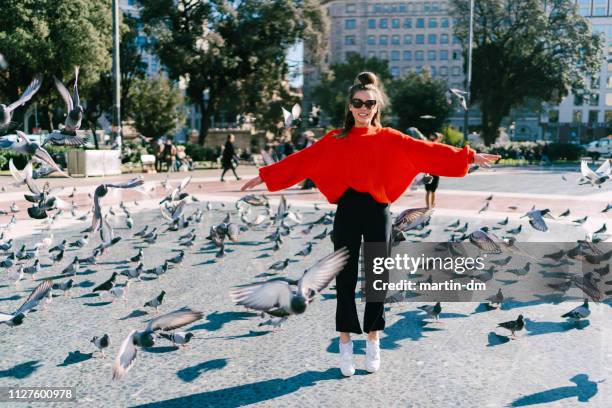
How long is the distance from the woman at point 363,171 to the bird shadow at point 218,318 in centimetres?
145

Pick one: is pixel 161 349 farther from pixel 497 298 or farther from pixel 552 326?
pixel 552 326

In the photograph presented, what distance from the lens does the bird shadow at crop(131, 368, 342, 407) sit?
11.6 ft

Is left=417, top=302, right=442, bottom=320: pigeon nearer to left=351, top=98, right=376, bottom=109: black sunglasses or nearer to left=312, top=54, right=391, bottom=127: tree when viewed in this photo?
left=351, top=98, right=376, bottom=109: black sunglasses

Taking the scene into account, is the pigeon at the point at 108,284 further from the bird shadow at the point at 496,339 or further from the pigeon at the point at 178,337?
the bird shadow at the point at 496,339

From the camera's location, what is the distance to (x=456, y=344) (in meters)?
4.68

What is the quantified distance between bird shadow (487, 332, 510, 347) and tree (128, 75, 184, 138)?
52966 millimetres

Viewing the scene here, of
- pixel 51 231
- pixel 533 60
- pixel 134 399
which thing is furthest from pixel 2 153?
pixel 533 60

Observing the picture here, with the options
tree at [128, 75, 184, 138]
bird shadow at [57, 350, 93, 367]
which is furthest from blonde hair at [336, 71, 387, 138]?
tree at [128, 75, 184, 138]

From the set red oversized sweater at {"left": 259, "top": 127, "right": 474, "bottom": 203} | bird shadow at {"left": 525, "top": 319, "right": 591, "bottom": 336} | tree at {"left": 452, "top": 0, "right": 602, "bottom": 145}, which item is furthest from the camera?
tree at {"left": 452, "top": 0, "right": 602, "bottom": 145}

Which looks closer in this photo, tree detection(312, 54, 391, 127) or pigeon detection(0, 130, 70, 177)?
pigeon detection(0, 130, 70, 177)

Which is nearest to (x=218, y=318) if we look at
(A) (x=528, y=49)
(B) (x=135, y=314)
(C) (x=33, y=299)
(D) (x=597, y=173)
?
(B) (x=135, y=314)

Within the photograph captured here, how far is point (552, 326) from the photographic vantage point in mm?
5207

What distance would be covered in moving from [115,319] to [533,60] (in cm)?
5388

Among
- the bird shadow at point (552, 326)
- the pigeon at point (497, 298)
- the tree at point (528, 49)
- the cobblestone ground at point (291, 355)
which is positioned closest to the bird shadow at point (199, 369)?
the cobblestone ground at point (291, 355)
